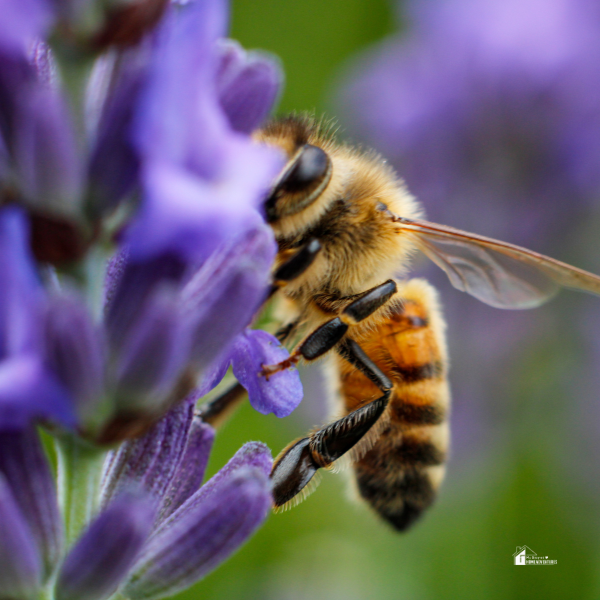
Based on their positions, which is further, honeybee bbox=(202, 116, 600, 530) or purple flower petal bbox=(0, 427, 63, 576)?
honeybee bbox=(202, 116, 600, 530)

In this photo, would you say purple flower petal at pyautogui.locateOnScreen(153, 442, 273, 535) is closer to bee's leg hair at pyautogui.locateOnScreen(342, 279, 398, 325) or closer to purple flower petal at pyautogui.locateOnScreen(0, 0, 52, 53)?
Result: bee's leg hair at pyautogui.locateOnScreen(342, 279, 398, 325)

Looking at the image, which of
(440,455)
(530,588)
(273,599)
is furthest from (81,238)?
(530,588)

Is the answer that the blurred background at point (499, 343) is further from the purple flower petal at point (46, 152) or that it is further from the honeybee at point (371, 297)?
the purple flower petal at point (46, 152)

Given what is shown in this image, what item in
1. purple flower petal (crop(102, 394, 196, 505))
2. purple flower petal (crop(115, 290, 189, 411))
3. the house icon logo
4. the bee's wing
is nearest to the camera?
purple flower petal (crop(115, 290, 189, 411))

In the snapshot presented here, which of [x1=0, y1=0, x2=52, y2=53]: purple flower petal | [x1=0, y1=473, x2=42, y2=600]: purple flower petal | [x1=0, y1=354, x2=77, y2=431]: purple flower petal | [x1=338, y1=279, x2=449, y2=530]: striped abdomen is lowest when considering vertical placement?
[x1=0, y1=473, x2=42, y2=600]: purple flower petal

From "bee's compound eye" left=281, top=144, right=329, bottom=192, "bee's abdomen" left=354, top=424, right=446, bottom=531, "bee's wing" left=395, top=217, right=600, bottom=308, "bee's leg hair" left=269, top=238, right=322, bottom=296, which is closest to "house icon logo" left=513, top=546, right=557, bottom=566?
"bee's abdomen" left=354, top=424, right=446, bottom=531

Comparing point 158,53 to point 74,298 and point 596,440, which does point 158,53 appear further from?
point 596,440
